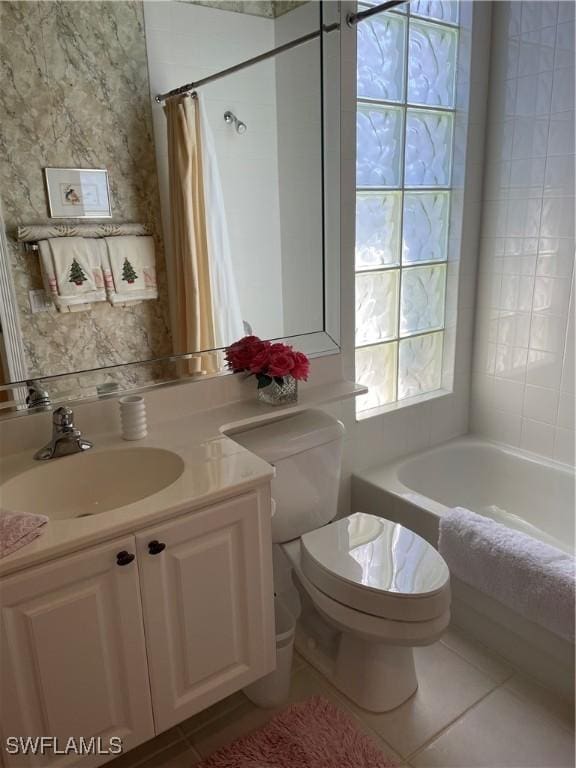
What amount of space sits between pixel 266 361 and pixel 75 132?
802mm

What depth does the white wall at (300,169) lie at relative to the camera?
1.91 m

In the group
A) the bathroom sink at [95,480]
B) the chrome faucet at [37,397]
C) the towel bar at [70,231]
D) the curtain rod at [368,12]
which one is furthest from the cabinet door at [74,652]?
the curtain rod at [368,12]

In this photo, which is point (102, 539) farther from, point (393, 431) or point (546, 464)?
point (546, 464)

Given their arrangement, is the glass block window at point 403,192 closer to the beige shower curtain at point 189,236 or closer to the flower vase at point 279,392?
the flower vase at point 279,392

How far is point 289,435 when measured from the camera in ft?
5.91

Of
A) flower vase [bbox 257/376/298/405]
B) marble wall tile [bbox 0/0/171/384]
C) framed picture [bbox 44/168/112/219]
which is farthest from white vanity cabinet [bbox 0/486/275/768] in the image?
framed picture [bbox 44/168/112/219]

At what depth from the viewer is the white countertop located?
1.15 meters

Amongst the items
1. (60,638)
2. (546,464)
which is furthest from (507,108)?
(60,638)

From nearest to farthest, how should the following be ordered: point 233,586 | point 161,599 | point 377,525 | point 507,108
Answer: point 161,599, point 233,586, point 377,525, point 507,108

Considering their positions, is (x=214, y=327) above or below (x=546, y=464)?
above

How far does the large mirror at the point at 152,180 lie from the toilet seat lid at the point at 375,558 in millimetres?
659

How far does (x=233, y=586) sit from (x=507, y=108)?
2.10 m

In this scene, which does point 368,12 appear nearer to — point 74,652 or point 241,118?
point 241,118

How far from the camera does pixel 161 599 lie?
132cm
